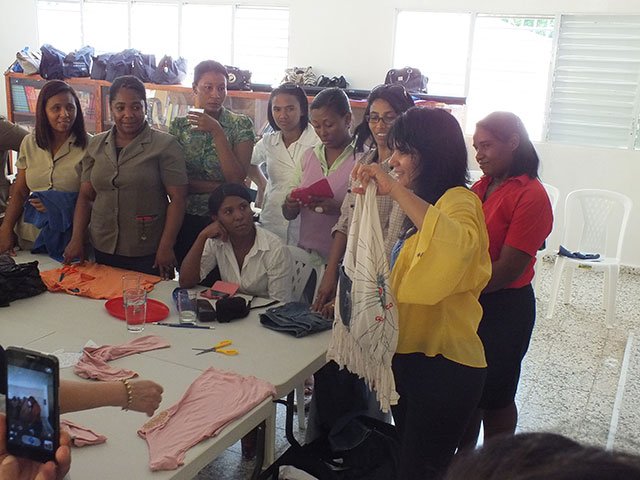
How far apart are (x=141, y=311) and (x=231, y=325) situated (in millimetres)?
313

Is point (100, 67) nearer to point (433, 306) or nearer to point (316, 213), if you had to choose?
point (316, 213)

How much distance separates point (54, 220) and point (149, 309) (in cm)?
82

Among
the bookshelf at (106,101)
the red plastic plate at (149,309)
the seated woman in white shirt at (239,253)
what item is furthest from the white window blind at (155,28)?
the red plastic plate at (149,309)

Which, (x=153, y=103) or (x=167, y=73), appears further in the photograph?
(x=167, y=73)

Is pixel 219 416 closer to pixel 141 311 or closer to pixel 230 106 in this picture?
pixel 141 311

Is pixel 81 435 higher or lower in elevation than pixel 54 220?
lower

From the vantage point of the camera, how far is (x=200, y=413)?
5.42 feet

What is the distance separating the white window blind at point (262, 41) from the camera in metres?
6.74

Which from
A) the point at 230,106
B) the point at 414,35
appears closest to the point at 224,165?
the point at 230,106

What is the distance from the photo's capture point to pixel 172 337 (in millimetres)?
2123

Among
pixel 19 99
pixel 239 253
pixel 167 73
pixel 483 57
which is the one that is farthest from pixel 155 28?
pixel 239 253

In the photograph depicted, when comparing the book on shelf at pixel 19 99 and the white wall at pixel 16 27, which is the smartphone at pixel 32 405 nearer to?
the book on shelf at pixel 19 99

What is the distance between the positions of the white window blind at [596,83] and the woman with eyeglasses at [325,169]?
383 cm

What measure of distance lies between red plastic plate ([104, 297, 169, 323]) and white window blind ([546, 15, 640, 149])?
4.67 metres
